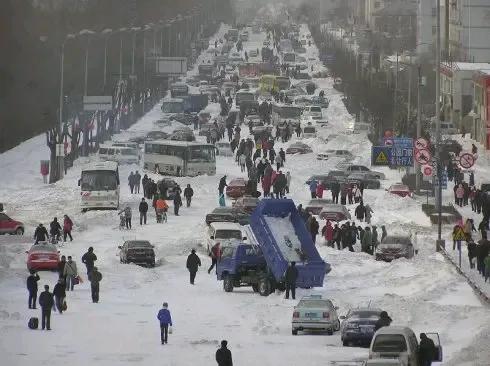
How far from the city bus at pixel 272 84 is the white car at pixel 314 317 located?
8868cm

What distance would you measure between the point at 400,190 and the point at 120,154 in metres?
17.0

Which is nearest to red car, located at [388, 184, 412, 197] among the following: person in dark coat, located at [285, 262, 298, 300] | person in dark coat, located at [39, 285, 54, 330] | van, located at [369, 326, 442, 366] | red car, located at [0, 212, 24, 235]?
red car, located at [0, 212, 24, 235]

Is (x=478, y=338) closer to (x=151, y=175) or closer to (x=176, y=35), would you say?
(x=151, y=175)

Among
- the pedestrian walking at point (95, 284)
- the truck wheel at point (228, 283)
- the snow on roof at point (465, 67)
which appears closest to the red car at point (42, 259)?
the truck wheel at point (228, 283)

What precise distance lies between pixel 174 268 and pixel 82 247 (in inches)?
192

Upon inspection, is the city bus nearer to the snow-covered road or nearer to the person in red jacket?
the snow-covered road

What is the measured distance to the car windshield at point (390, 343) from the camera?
30411 millimetres

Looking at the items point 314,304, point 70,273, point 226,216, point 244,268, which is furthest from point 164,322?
point 226,216

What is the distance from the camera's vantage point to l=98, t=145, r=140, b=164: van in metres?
78.6

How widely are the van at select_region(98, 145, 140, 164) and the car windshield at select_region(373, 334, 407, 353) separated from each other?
48.0 metres

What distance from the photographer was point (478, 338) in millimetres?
32812

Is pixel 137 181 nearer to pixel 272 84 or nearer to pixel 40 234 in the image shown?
pixel 40 234

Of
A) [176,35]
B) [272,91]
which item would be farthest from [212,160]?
[176,35]

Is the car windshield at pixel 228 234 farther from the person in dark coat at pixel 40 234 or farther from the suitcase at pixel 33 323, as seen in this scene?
the suitcase at pixel 33 323
